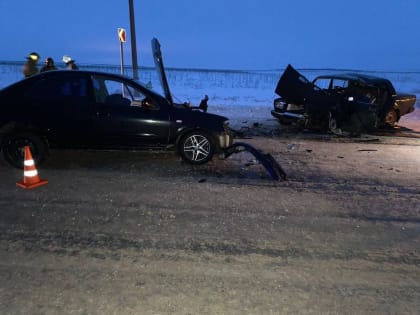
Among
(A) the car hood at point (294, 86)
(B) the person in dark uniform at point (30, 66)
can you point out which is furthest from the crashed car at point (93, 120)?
(A) the car hood at point (294, 86)

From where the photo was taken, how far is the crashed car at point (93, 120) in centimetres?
621

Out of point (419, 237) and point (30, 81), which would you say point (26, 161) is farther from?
point (419, 237)

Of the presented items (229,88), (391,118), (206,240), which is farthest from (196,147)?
(229,88)

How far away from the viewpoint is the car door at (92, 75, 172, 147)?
644cm

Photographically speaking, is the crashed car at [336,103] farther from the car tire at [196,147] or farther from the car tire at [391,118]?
the car tire at [196,147]

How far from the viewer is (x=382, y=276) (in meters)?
3.42

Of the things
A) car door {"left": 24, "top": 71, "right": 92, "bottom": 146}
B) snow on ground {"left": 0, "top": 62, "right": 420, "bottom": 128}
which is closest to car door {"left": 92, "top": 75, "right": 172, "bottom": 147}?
car door {"left": 24, "top": 71, "right": 92, "bottom": 146}

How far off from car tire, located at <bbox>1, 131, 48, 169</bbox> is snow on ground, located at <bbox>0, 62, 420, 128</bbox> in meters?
2.61

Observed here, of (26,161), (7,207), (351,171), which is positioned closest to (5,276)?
(7,207)

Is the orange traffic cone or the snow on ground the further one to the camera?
the snow on ground

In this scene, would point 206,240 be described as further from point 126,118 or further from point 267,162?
point 126,118

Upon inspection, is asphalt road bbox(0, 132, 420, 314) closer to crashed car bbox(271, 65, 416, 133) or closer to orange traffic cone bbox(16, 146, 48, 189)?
orange traffic cone bbox(16, 146, 48, 189)

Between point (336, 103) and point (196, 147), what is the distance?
5.47 m

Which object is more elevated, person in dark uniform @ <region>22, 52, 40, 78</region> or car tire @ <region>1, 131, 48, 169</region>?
person in dark uniform @ <region>22, 52, 40, 78</region>
